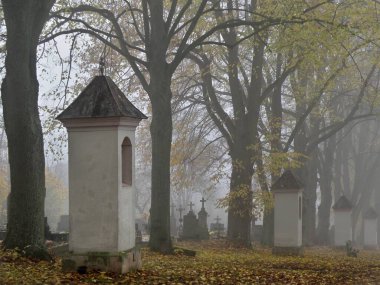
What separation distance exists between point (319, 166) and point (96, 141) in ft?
79.5

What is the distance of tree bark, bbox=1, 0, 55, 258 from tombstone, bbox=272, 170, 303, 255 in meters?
10.1

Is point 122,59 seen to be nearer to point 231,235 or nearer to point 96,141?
point 231,235

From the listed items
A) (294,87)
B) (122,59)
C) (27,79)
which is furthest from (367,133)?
(27,79)

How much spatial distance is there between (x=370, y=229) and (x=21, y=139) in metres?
28.4

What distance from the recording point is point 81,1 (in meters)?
17.6

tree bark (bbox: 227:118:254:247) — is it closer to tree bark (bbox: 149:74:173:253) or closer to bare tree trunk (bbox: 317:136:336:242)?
tree bark (bbox: 149:74:173:253)

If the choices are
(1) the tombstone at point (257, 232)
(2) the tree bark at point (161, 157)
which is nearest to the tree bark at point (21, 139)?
(2) the tree bark at point (161, 157)

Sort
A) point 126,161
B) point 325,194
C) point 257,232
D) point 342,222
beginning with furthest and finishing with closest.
Result: point 257,232 < point 325,194 < point 342,222 < point 126,161

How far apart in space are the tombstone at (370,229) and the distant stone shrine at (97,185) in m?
27.8

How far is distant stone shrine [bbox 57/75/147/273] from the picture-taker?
9750 millimetres

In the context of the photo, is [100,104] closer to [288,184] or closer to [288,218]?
[288,184]

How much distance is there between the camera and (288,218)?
19516 mm

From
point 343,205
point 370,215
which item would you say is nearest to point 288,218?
point 343,205

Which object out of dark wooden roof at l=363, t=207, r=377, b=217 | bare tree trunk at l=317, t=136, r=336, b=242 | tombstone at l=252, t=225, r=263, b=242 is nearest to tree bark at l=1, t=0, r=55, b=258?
tombstone at l=252, t=225, r=263, b=242
